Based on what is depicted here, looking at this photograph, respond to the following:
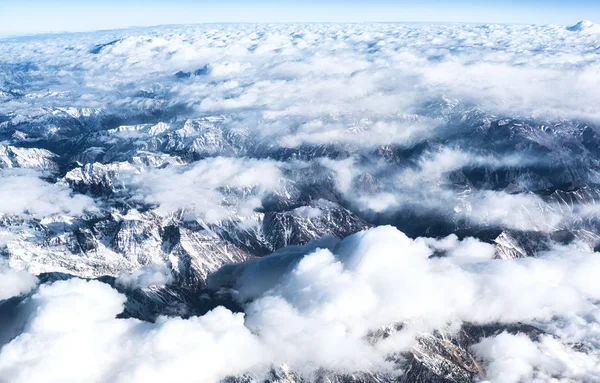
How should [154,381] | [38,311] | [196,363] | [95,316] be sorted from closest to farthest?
[154,381] → [196,363] → [38,311] → [95,316]

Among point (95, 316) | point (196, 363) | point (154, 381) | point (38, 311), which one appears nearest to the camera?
point (154, 381)

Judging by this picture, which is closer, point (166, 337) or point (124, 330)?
point (166, 337)

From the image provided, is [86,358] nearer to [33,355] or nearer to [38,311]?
[33,355]

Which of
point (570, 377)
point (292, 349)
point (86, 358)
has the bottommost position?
point (570, 377)

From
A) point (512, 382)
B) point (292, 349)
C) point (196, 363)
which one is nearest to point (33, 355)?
point (196, 363)

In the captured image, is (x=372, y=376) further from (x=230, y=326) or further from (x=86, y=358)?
(x=86, y=358)

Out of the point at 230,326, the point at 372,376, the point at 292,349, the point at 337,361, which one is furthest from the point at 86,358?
the point at 372,376

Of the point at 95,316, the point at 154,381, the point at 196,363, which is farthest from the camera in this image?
the point at 95,316

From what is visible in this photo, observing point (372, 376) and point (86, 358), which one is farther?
point (372, 376)

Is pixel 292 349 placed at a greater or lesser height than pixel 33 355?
lesser
